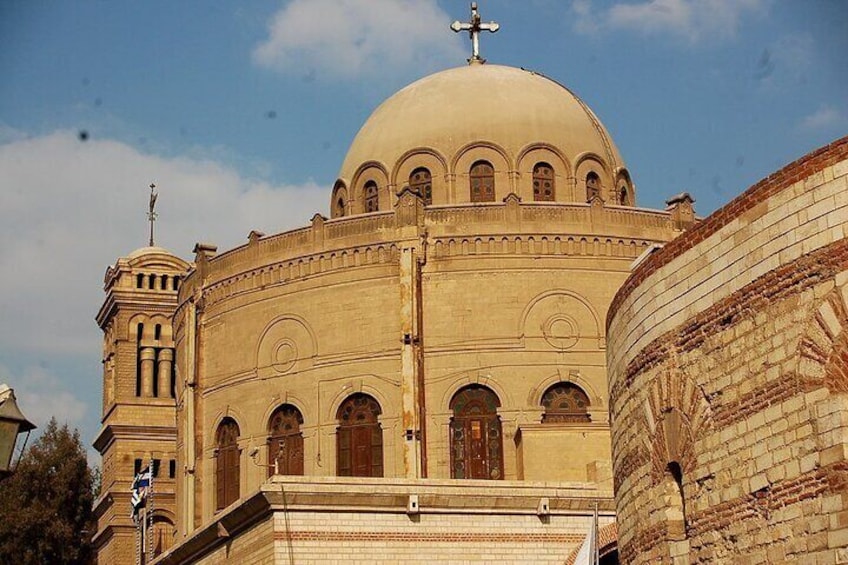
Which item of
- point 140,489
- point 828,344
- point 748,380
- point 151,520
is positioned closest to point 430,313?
point 140,489

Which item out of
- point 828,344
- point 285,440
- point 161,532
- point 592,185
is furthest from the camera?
point 161,532

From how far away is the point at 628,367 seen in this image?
15.5 m

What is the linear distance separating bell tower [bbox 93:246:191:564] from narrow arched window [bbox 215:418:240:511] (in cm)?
1671

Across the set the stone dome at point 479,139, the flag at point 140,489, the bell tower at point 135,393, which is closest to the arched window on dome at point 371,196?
the stone dome at point 479,139

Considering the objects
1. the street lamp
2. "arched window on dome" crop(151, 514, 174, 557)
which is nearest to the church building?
"arched window on dome" crop(151, 514, 174, 557)

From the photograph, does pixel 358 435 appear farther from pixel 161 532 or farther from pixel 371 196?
pixel 161 532

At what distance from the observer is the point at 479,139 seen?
3956 cm

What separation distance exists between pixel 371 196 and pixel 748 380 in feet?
93.6

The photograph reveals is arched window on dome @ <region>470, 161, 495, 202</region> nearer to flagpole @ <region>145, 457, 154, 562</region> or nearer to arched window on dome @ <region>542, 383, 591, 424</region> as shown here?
arched window on dome @ <region>542, 383, 591, 424</region>

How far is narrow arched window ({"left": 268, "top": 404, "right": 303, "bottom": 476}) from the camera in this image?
3594 cm

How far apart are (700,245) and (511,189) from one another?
25546 mm

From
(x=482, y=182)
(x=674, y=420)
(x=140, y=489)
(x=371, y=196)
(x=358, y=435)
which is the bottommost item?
(x=674, y=420)

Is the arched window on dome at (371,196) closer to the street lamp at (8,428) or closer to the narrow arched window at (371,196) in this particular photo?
the narrow arched window at (371,196)

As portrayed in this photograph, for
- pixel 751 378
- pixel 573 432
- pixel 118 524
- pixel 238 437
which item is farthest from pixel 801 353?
pixel 118 524
